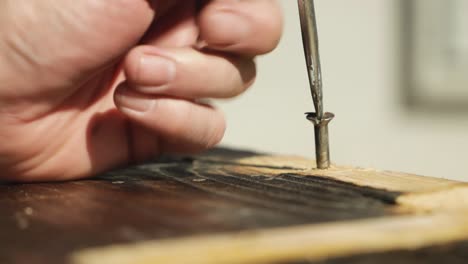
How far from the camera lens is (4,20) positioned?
53 cm

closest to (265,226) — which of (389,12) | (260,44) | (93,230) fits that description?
(93,230)

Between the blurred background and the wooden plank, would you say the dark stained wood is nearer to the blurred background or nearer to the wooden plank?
the wooden plank

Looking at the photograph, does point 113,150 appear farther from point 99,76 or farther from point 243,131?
point 243,131

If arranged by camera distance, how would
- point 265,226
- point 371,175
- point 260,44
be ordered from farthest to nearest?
point 260,44 < point 371,175 < point 265,226

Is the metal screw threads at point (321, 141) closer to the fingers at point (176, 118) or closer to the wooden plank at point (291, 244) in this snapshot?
the fingers at point (176, 118)

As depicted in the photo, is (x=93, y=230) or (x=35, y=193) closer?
(x=93, y=230)

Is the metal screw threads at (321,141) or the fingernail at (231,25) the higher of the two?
the fingernail at (231,25)

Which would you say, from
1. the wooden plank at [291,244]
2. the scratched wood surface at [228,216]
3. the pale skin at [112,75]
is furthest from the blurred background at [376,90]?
the wooden plank at [291,244]

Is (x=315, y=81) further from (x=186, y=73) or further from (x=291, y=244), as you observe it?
(x=291, y=244)

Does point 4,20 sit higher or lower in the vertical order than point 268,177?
higher

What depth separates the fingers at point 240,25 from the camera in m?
0.54

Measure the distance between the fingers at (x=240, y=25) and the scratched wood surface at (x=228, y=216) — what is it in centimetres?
11

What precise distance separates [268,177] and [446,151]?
1.25m

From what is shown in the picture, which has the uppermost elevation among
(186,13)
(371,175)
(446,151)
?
(186,13)
